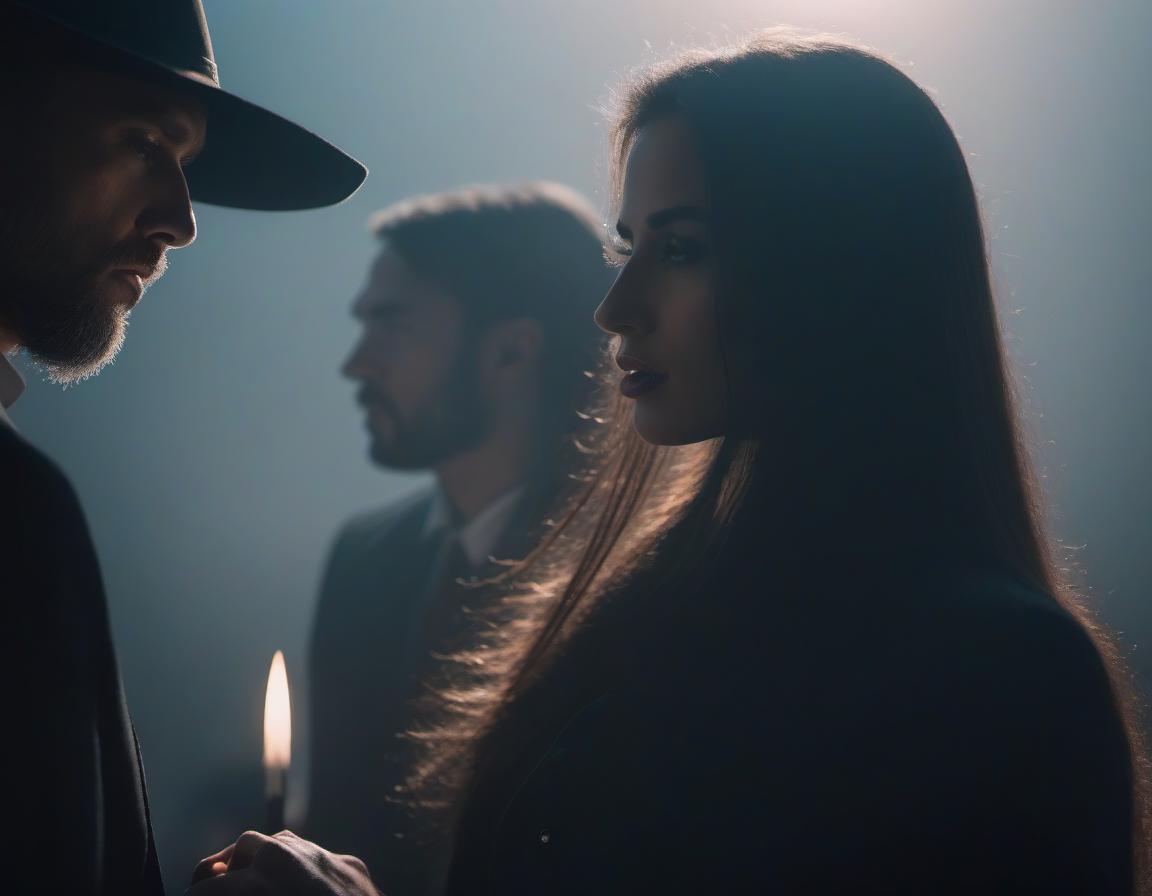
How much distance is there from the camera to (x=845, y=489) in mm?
858

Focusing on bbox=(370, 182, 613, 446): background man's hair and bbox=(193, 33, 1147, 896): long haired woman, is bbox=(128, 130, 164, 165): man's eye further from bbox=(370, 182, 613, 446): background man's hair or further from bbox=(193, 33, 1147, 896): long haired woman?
bbox=(370, 182, 613, 446): background man's hair

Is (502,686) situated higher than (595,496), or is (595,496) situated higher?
(595,496)

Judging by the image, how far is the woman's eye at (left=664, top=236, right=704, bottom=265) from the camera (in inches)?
36.3

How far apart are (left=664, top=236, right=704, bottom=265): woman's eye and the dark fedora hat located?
1.47 ft

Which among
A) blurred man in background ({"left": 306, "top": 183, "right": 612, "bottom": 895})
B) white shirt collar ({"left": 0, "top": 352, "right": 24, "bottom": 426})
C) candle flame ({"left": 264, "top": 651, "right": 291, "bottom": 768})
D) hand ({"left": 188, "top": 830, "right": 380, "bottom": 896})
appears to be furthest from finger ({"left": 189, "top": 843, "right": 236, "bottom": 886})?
blurred man in background ({"left": 306, "top": 183, "right": 612, "bottom": 895})

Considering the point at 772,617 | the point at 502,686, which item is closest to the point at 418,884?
the point at 502,686

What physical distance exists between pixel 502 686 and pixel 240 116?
721 mm

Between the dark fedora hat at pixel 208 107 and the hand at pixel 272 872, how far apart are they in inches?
27.5

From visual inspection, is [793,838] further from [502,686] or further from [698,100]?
[698,100]

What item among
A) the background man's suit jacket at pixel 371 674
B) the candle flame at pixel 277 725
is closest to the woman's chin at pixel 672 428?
the candle flame at pixel 277 725

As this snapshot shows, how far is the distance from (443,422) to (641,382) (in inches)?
57.1

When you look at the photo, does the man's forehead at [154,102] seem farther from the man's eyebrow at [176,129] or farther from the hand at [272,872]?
the hand at [272,872]

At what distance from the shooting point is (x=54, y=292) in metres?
0.90

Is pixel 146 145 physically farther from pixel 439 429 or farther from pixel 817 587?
pixel 439 429
